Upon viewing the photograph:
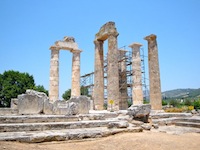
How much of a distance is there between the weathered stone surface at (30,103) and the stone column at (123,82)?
13.8 meters

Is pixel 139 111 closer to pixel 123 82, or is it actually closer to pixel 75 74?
pixel 75 74

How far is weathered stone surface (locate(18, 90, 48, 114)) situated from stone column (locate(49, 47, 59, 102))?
944 centimetres

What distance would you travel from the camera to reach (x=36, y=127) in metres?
6.54

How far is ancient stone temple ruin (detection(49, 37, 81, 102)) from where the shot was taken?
1992 cm

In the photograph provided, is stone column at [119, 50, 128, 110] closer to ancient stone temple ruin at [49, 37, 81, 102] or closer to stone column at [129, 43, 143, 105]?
stone column at [129, 43, 143, 105]

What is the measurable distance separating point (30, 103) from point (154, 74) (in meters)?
11.2

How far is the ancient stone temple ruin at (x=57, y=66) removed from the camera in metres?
19.9

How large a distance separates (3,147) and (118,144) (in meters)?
2.77

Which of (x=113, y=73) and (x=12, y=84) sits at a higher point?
(x=12, y=84)

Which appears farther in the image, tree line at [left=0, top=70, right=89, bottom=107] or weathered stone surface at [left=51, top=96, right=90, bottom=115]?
tree line at [left=0, top=70, right=89, bottom=107]

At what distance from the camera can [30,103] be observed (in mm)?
10008

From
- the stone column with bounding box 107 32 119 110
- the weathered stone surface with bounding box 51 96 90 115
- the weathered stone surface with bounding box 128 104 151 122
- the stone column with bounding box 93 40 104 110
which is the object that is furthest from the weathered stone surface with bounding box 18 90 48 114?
the stone column with bounding box 93 40 104 110

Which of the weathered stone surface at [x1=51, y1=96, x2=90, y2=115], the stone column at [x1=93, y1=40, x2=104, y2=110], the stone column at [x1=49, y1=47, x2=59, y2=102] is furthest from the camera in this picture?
the stone column at [x1=49, y1=47, x2=59, y2=102]

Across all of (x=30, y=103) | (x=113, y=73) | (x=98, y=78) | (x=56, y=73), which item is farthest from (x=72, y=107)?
(x=56, y=73)
